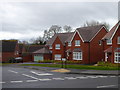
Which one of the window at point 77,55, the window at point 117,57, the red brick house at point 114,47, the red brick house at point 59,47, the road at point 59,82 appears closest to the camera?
the road at point 59,82

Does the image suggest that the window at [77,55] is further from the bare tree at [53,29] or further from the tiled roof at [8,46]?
the bare tree at [53,29]

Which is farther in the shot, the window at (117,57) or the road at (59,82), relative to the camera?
the window at (117,57)

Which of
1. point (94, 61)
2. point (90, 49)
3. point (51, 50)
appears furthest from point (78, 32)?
point (51, 50)

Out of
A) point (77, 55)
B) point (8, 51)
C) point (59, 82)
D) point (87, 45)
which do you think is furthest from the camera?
point (8, 51)

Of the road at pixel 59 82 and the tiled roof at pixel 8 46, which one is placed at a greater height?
the tiled roof at pixel 8 46

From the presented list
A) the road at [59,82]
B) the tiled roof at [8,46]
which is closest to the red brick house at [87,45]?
the tiled roof at [8,46]

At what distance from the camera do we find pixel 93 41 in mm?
40844

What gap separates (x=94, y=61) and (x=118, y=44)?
838 centimetres

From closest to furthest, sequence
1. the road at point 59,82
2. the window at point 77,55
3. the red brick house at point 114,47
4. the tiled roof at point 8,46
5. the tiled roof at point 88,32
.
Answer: the road at point 59,82
the red brick house at point 114,47
the tiled roof at point 88,32
the window at point 77,55
the tiled roof at point 8,46

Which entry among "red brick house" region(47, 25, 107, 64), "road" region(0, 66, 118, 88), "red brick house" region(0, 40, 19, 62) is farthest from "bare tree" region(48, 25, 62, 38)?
"road" region(0, 66, 118, 88)

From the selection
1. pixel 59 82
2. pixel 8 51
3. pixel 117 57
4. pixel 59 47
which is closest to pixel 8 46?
pixel 8 51

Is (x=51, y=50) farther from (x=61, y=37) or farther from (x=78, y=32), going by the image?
(x=78, y=32)

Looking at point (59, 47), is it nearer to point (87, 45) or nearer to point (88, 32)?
point (88, 32)

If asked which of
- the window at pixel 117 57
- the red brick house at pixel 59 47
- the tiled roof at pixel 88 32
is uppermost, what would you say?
the tiled roof at pixel 88 32
